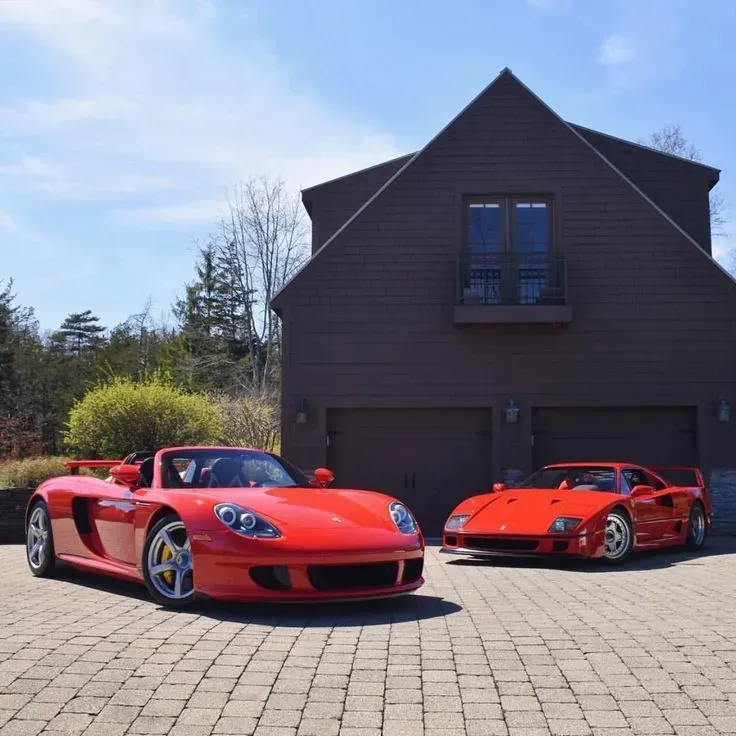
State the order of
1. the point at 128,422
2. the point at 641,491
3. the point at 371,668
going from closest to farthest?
the point at 371,668, the point at 641,491, the point at 128,422

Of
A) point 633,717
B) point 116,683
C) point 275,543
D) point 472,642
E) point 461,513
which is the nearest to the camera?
point 633,717

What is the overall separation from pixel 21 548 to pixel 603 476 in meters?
6.74

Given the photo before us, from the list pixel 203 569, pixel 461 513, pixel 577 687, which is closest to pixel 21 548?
pixel 461 513

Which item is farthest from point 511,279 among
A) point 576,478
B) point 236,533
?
point 236,533

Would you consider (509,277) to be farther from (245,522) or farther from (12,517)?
(245,522)

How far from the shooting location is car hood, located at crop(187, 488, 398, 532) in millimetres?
5926

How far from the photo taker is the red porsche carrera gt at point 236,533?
560cm

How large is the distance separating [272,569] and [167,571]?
0.76 m

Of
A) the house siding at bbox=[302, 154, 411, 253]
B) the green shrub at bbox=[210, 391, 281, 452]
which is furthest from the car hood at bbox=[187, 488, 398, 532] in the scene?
the green shrub at bbox=[210, 391, 281, 452]

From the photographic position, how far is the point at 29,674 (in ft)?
13.1

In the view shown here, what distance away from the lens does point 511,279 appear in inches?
591

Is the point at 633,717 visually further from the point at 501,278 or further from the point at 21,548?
the point at 501,278

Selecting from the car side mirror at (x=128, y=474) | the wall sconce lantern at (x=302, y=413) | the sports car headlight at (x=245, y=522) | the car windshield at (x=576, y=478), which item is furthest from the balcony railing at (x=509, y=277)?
the sports car headlight at (x=245, y=522)

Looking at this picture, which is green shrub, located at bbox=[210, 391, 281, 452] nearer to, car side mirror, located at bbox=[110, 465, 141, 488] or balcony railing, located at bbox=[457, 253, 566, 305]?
balcony railing, located at bbox=[457, 253, 566, 305]
